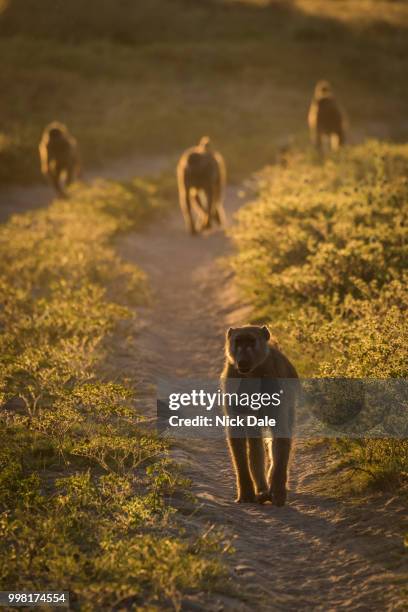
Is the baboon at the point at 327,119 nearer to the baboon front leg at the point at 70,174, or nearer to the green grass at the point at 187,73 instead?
the green grass at the point at 187,73

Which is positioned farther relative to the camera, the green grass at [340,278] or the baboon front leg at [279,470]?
the green grass at [340,278]

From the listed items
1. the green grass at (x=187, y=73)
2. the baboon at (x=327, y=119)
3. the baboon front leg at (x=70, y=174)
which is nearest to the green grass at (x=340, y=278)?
the baboon at (x=327, y=119)

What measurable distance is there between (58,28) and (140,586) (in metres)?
45.1

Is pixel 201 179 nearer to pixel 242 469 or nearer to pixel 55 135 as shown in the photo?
pixel 55 135

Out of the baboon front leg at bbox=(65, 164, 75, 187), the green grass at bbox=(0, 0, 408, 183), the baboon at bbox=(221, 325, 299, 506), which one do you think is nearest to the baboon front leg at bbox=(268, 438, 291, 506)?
the baboon at bbox=(221, 325, 299, 506)

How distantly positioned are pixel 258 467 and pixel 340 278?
387cm

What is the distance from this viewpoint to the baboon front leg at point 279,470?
5.39 meters

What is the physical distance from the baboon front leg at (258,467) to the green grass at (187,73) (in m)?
17.0

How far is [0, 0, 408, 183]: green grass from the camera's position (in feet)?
89.3

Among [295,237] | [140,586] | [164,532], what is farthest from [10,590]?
[295,237]

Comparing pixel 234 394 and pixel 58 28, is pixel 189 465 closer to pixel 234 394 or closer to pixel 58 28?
pixel 234 394

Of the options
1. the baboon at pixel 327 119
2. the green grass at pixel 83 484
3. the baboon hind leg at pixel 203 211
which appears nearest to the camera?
the green grass at pixel 83 484

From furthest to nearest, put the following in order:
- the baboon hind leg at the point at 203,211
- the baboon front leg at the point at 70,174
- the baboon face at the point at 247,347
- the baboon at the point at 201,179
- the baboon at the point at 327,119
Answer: the baboon at the point at 327,119
the baboon front leg at the point at 70,174
the baboon hind leg at the point at 203,211
the baboon at the point at 201,179
the baboon face at the point at 247,347

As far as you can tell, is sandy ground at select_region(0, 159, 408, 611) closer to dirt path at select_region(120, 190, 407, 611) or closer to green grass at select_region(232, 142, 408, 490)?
dirt path at select_region(120, 190, 407, 611)
